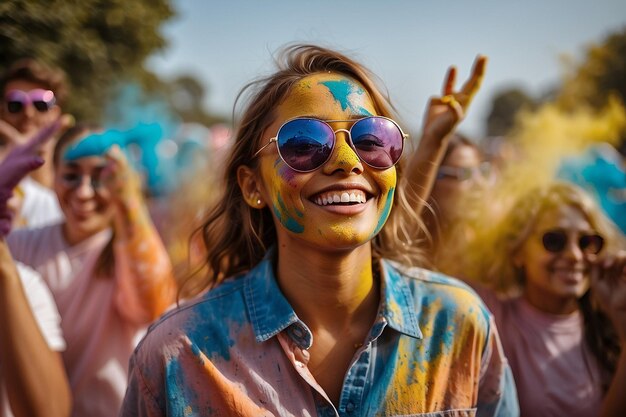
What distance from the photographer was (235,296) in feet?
6.36

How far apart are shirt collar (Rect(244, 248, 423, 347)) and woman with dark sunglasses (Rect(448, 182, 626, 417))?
0.95 meters

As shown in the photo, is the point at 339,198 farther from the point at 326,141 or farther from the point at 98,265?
the point at 98,265

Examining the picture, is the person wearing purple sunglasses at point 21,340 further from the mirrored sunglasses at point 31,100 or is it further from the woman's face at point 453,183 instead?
the woman's face at point 453,183

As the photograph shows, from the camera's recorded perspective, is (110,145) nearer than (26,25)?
No

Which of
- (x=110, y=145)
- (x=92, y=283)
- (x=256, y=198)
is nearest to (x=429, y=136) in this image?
(x=256, y=198)

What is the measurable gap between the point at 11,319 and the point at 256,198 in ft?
3.19

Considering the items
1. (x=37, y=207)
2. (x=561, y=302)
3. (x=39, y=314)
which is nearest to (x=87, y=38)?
(x=37, y=207)

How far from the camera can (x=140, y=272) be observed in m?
2.60

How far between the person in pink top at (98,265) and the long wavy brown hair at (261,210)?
0.43m

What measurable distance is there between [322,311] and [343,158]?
0.54 metres

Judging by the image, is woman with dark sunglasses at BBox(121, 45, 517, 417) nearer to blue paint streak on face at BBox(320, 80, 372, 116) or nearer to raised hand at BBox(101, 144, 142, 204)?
blue paint streak on face at BBox(320, 80, 372, 116)

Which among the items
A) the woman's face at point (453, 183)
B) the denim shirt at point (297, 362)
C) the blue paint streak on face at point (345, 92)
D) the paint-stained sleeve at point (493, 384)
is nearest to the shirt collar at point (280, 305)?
the denim shirt at point (297, 362)

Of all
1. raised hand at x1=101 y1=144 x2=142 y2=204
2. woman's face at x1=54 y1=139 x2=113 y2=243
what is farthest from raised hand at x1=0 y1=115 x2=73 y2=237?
woman's face at x1=54 y1=139 x2=113 y2=243

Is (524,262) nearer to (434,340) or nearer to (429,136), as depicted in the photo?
(429,136)
